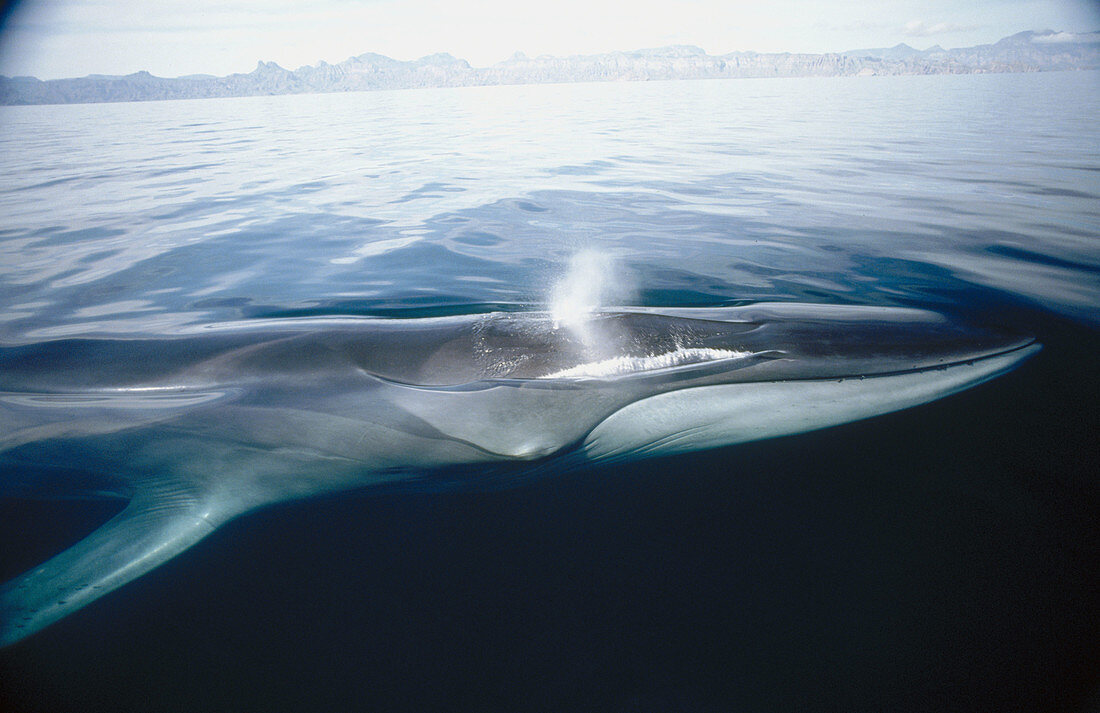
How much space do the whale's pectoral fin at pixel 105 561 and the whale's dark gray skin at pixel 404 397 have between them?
0.01 m

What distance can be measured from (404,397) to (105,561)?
212cm

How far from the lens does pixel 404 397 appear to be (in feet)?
15.2

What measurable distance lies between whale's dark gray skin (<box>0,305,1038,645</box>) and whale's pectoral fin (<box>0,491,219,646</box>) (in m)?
0.01

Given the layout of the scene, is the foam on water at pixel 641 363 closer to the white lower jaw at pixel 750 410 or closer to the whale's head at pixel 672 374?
the whale's head at pixel 672 374

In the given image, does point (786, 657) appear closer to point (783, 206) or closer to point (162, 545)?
point (162, 545)

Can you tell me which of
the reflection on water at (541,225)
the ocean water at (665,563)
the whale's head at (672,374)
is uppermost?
the reflection on water at (541,225)

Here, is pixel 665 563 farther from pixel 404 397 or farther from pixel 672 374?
pixel 404 397

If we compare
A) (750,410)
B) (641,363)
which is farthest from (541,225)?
(750,410)

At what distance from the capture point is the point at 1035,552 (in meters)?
3.18

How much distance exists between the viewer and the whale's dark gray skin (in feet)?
13.1

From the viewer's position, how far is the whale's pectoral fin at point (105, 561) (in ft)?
9.75

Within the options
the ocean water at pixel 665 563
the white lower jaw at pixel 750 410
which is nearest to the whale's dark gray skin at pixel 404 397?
the white lower jaw at pixel 750 410

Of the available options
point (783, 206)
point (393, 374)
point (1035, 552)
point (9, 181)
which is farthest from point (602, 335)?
point (9, 181)

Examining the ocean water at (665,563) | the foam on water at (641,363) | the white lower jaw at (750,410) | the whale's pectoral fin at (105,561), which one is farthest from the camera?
the foam on water at (641,363)
